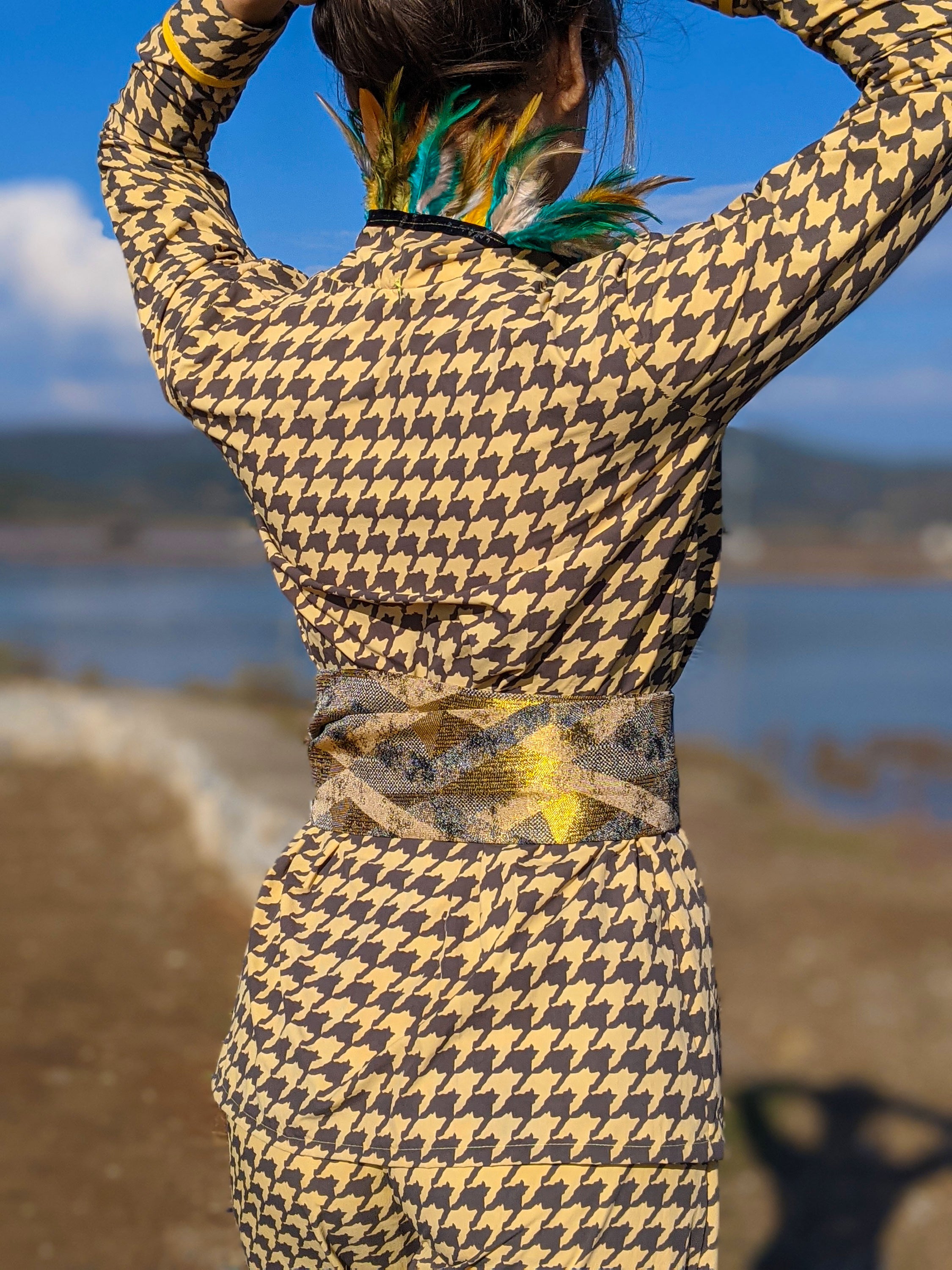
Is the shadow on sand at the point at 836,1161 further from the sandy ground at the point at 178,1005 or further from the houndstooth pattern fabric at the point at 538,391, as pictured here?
the houndstooth pattern fabric at the point at 538,391

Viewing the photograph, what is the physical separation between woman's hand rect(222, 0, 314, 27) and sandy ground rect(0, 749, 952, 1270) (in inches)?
35.5

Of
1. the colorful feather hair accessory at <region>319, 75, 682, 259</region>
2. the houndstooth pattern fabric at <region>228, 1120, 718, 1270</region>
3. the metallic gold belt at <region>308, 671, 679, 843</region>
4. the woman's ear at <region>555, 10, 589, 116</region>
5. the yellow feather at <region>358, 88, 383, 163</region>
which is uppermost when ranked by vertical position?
the woman's ear at <region>555, 10, 589, 116</region>

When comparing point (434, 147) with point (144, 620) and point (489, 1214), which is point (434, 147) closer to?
point (489, 1214)

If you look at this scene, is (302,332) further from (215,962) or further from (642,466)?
(215,962)

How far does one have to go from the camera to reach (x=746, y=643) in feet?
130

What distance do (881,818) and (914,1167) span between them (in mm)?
10770

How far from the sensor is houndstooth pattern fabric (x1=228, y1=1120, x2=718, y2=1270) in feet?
2.68

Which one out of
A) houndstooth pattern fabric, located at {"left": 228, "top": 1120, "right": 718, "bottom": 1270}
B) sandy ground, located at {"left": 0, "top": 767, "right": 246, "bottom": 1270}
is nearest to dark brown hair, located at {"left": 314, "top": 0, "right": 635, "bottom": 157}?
houndstooth pattern fabric, located at {"left": 228, "top": 1120, "right": 718, "bottom": 1270}

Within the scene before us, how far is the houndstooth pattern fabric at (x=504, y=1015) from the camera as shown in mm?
828

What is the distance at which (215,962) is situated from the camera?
3.99 m

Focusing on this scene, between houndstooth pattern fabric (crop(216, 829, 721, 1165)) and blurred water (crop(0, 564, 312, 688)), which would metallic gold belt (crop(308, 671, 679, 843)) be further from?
blurred water (crop(0, 564, 312, 688))

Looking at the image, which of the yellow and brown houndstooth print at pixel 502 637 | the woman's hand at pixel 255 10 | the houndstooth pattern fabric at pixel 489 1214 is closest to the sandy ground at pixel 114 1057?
the houndstooth pattern fabric at pixel 489 1214

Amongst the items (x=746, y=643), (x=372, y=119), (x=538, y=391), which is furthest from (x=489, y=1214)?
(x=746, y=643)

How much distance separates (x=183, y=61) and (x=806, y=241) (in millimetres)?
601
